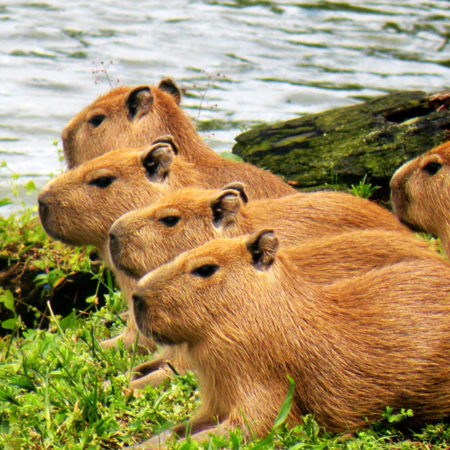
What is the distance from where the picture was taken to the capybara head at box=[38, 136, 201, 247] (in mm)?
4844

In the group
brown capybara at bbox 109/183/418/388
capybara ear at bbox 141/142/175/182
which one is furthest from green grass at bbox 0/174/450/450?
capybara ear at bbox 141/142/175/182

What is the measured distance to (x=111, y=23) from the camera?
43.4 ft

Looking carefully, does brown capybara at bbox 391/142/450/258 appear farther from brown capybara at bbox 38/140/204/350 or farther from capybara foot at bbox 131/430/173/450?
capybara foot at bbox 131/430/173/450

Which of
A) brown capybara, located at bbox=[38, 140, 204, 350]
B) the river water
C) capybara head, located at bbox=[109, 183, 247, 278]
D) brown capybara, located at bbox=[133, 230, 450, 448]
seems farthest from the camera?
the river water

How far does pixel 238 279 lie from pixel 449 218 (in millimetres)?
2062

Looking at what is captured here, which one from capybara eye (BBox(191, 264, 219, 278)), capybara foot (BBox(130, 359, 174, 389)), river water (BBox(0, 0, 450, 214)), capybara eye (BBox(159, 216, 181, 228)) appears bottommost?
river water (BBox(0, 0, 450, 214))

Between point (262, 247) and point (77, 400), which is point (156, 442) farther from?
point (262, 247)

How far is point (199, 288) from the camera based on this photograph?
146 inches

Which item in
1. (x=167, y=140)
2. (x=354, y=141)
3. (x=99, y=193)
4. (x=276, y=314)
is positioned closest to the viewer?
(x=276, y=314)

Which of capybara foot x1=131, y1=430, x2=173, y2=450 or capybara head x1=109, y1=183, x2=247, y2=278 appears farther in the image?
capybara head x1=109, y1=183, x2=247, y2=278

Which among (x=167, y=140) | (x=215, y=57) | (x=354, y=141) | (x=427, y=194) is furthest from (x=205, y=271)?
(x=215, y=57)

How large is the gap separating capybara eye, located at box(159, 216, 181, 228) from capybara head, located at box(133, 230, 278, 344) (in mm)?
591

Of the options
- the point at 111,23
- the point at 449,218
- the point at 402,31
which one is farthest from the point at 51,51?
the point at 449,218

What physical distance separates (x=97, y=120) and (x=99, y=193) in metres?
1.27
